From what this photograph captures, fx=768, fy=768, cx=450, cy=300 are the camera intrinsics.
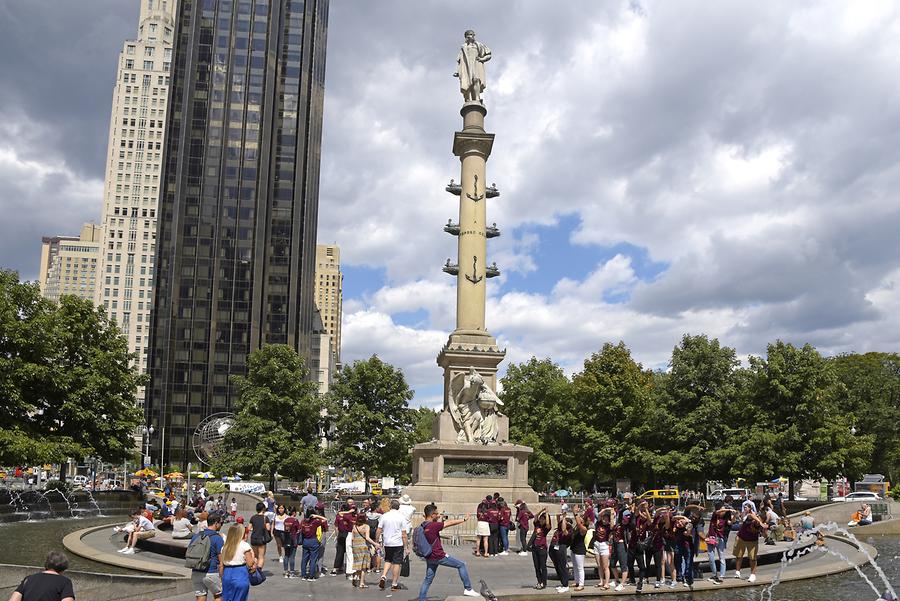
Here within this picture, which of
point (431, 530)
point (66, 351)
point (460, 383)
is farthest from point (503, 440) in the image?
point (66, 351)

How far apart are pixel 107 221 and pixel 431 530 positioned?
150m

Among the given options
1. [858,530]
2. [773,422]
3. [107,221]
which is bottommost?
[858,530]

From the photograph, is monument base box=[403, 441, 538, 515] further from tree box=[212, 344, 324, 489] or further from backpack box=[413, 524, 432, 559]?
tree box=[212, 344, 324, 489]

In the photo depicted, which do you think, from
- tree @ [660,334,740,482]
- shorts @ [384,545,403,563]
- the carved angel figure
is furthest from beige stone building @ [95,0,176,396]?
shorts @ [384,545,403,563]

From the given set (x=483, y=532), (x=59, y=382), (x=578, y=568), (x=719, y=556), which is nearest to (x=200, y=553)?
(x=578, y=568)

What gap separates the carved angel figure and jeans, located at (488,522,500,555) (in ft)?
25.0

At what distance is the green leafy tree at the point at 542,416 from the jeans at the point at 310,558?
3381cm

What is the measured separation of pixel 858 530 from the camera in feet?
104

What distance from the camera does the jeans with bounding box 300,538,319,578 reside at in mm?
15867

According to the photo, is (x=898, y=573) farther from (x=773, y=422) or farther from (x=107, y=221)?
Result: (x=107, y=221)

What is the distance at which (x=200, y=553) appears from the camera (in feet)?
34.4

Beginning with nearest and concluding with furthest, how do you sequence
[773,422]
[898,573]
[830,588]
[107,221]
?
[830,588], [898,573], [773,422], [107,221]

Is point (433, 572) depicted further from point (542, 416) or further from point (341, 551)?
point (542, 416)

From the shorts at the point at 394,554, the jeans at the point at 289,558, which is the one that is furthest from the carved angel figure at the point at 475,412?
the shorts at the point at 394,554
